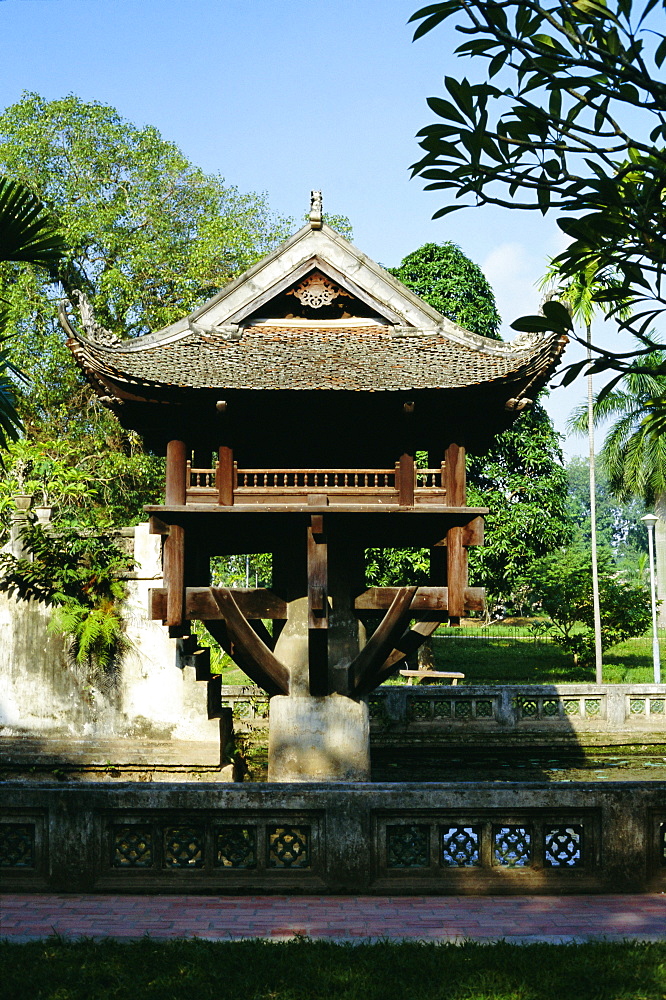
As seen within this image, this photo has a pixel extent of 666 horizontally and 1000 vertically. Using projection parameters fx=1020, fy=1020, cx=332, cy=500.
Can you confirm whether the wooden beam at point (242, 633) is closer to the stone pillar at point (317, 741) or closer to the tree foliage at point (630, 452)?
the stone pillar at point (317, 741)

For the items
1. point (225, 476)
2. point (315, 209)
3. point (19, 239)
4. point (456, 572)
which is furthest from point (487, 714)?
point (19, 239)

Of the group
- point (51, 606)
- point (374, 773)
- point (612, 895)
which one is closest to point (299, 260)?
point (51, 606)

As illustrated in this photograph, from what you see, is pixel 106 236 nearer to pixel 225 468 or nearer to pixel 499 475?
pixel 499 475

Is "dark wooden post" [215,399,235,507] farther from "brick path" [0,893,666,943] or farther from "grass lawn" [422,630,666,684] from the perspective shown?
"grass lawn" [422,630,666,684]

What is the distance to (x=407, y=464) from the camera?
13.3m

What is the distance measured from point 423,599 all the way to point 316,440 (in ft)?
9.22

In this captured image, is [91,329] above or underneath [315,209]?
underneath

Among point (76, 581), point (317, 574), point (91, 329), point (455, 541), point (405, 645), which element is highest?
point (91, 329)

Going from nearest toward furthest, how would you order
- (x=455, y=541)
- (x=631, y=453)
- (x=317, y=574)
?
(x=317, y=574) < (x=455, y=541) < (x=631, y=453)

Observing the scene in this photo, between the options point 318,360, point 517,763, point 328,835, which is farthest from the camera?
point 517,763

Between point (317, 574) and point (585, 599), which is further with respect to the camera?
point (585, 599)

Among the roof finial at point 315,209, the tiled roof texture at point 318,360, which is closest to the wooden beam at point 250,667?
the tiled roof texture at point 318,360

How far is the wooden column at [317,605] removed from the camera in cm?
1268

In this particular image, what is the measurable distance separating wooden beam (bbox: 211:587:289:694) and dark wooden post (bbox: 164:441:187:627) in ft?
1.60
